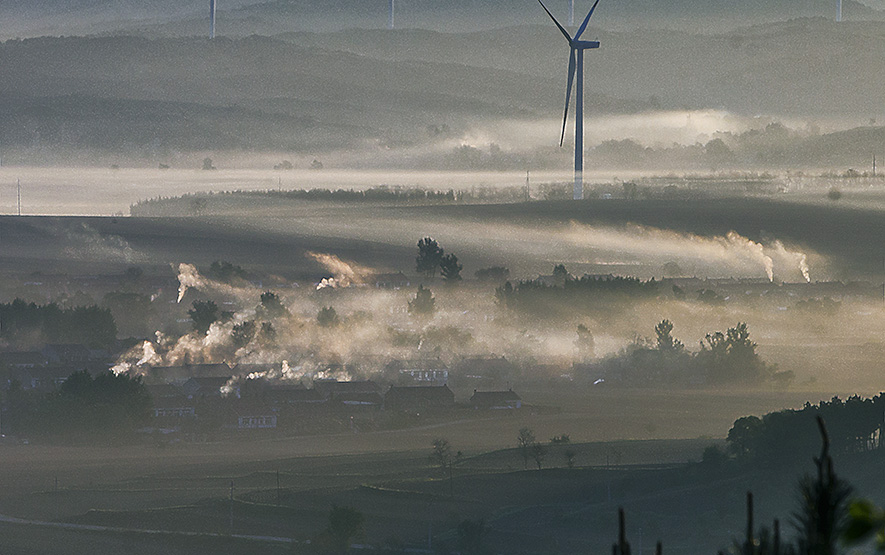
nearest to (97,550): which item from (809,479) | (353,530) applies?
(353,530)

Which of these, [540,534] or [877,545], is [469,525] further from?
[877,545]

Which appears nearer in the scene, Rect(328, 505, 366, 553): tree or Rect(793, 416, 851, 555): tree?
Rect(793, 416, 851, 555): tree

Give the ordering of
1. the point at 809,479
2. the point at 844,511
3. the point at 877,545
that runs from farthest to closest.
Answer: the point at 809,479 < the point at 844,511 < the point at 877,545

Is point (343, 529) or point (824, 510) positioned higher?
point (824, 510)

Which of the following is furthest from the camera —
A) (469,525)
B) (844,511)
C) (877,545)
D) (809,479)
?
(469,525)

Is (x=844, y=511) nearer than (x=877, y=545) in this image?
No

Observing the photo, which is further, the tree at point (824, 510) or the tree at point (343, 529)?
the tree at point (343, 529)

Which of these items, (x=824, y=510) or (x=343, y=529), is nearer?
(x=824, y=510)
